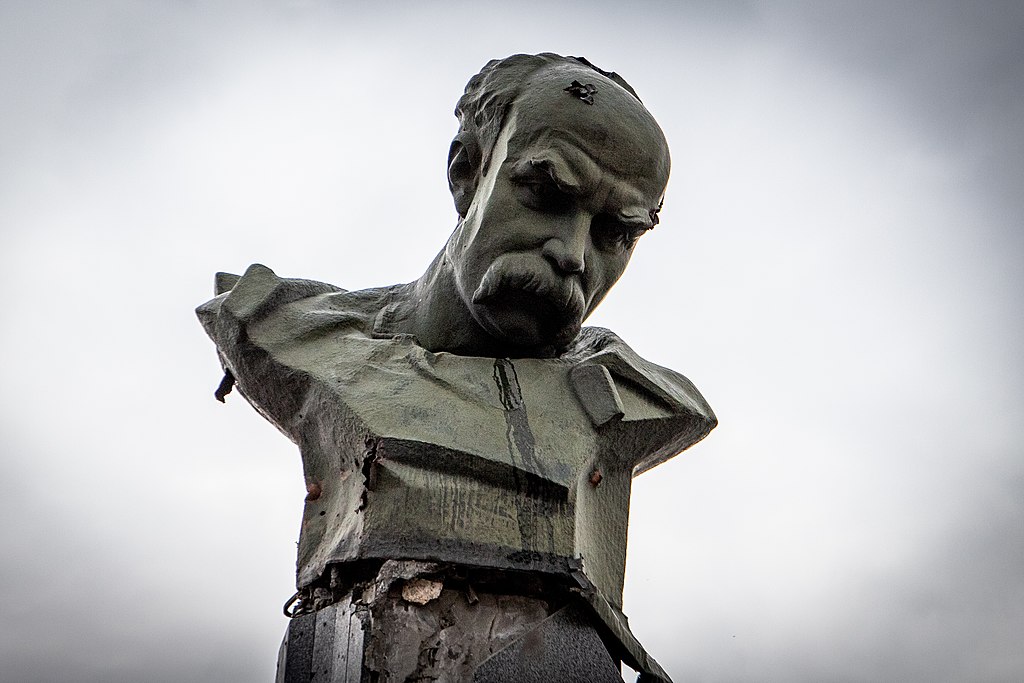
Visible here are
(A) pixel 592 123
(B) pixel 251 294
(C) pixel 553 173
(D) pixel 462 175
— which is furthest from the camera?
(D) pixel 462 175

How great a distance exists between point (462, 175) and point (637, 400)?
2.91 ft

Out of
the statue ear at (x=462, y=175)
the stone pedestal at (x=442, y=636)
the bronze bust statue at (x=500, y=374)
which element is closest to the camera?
the stone pedestal at (x=442, y=636)

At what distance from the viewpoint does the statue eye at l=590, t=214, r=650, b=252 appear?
11.0 ft

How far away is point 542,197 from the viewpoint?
10.8 ft

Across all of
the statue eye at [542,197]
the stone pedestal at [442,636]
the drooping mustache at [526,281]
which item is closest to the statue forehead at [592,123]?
the statue eye at [542,197]

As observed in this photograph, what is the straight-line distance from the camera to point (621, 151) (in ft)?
10.9

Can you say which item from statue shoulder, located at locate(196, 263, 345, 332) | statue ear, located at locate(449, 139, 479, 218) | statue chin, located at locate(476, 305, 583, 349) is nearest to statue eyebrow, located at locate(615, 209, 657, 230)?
statue chin, located at locate(476, 305, 583, 349)

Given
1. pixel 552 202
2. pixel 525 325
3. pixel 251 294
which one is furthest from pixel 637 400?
pixel 251 294

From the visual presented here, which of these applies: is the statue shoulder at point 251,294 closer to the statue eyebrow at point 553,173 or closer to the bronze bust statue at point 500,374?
the bronze bust statue at point 500,374

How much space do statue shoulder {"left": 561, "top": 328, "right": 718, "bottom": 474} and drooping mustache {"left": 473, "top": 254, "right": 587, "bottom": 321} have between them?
0.28 metres

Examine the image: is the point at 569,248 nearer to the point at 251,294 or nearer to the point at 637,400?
the point at 637,400

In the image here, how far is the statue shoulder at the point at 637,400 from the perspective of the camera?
3.37 m

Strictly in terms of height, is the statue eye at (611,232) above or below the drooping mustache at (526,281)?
above

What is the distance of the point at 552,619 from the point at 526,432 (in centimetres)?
53
